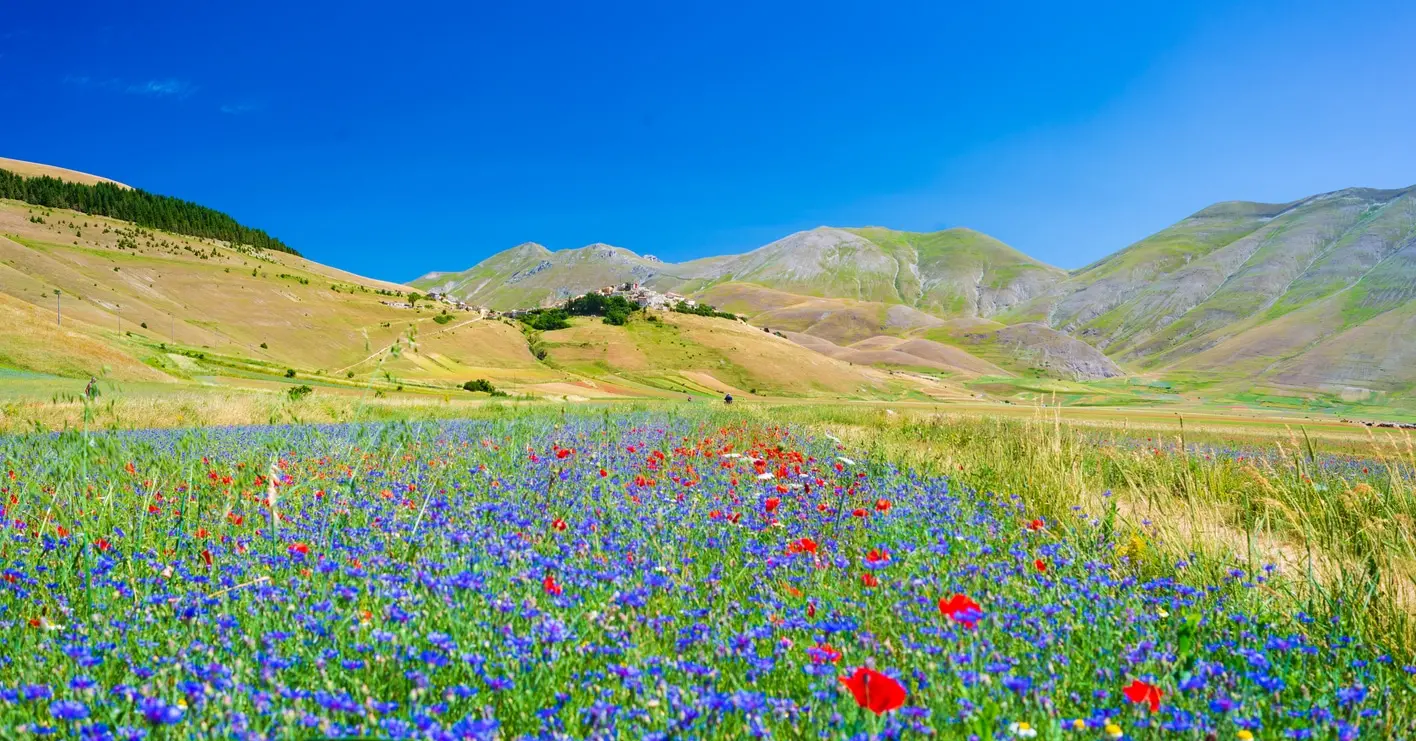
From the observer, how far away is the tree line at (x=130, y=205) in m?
144

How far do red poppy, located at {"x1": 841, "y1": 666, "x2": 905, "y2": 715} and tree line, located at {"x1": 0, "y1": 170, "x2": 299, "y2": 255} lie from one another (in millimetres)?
187239

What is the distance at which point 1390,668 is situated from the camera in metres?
3.73

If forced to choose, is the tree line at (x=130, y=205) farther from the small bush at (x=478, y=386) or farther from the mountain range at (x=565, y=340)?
the small bush at (x=478, y=386)

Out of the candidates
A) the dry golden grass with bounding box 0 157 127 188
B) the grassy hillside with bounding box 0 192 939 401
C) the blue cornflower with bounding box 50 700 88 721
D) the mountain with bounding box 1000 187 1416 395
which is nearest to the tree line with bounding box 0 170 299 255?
the grassy hillside with bounding box 0 192 939 401

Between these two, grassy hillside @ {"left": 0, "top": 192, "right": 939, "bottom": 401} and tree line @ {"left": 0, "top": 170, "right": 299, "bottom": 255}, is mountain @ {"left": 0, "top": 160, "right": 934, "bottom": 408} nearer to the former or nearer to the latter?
grassy hillside @ {"left": 0, "top": 192, "right": 939, "bottom": 401}

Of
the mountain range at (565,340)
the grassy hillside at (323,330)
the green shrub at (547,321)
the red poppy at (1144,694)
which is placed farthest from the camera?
the green shrub at (547,321)

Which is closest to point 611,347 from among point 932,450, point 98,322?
point 98,322

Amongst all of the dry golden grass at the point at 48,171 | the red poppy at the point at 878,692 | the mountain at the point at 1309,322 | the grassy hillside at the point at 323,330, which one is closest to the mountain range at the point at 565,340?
the grassy hillside at the point at 323,330

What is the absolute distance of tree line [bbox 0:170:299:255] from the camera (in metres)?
144

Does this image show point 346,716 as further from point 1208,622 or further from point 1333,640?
point 1333,640

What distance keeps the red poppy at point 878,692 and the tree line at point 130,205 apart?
7372 inches

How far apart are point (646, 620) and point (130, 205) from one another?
8121 inches

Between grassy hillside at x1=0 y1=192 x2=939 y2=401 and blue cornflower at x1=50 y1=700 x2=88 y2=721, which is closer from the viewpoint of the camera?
blue cornflower at x1=50 y1=700 x2=88 y2=721

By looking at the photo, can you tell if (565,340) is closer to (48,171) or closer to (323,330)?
(323,330)
